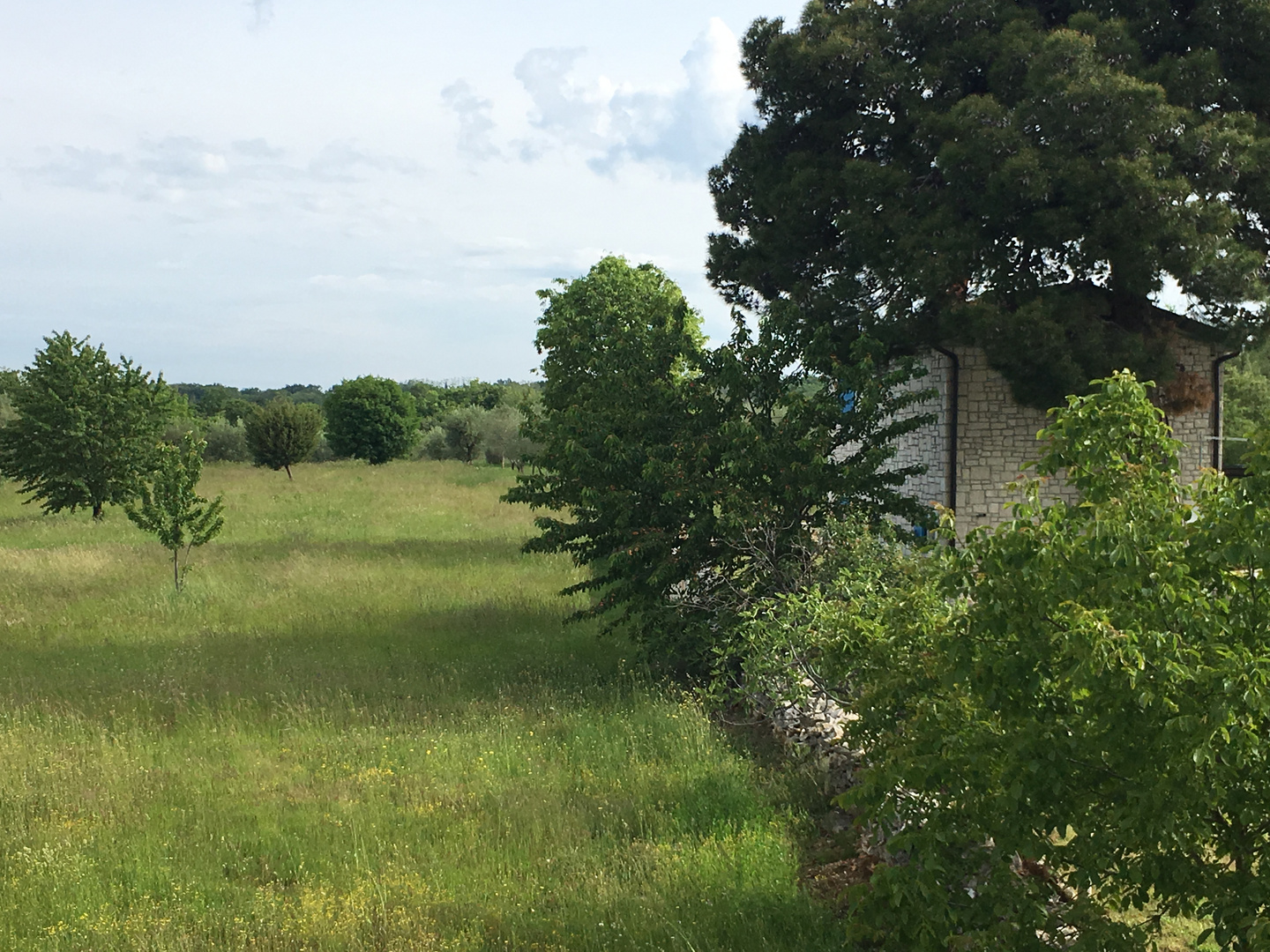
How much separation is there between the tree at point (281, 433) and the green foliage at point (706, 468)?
3775 cm

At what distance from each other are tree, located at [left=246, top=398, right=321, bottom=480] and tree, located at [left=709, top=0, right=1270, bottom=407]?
1424 inches

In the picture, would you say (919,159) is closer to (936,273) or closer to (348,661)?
(936,273)

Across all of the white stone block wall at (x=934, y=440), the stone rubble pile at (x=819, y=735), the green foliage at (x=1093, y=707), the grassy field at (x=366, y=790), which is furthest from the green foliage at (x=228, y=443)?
the green foliage at (x=1093, y=707)

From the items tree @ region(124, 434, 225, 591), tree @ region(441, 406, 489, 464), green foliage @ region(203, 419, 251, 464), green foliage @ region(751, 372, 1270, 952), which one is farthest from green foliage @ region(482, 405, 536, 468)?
green foliage @ region(751, 372, 1270, 952)

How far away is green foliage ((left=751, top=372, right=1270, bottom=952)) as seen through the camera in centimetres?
406

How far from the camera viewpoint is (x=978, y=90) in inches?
631

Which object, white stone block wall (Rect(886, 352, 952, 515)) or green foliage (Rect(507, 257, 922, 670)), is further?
white stone block wall (Rect(886, 352, 952, 515))

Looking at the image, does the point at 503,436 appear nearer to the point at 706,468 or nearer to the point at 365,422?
the point at 365,422

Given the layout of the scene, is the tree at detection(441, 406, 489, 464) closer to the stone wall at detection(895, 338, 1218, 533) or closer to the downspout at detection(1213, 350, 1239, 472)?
the stone wall at detection(895, 338, 1218, 533)

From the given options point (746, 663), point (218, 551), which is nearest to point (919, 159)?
point (746, 663)

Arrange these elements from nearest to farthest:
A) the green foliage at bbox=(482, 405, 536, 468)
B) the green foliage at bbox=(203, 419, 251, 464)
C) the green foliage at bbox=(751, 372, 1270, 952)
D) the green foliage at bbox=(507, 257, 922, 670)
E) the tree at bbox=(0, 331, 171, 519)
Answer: the green foliage at bbox=(751, 372, 1270, 952), the green foliage at bbox=(507, 257, 922, 670), the tree at bbox=(0, 331, 171, 519), the green foliage at bbox=(482, 405, 536, 468), the green foliage at bbox=(203, 419, 251, 464)

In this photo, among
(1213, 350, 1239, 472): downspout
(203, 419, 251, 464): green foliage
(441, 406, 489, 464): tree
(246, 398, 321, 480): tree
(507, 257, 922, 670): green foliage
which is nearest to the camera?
(507, 257, 922, 670): green foliage

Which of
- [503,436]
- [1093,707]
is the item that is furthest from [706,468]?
[503,436]

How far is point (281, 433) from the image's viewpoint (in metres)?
47.6
